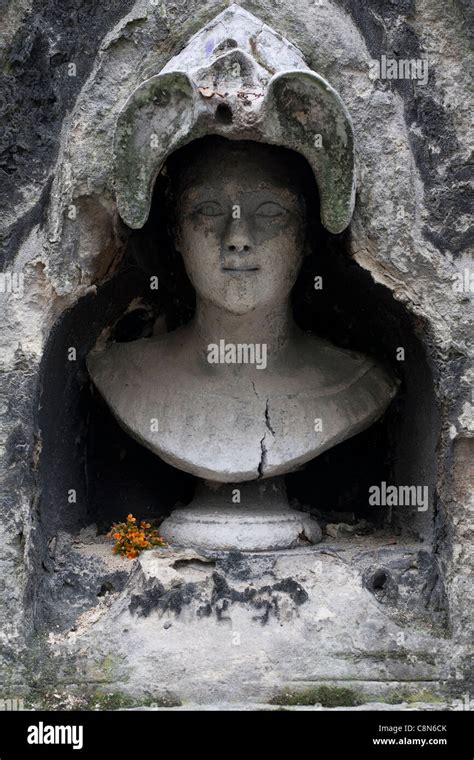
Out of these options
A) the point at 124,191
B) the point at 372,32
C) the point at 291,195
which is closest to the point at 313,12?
the point at 372,32

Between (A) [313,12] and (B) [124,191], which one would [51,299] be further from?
(A) [313,12]

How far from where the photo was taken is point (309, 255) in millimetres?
4285

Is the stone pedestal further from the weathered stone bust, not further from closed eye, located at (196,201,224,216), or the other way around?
closed eye, located at (196,201,224,216)

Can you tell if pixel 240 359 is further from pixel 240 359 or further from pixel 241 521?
pixel 241 521

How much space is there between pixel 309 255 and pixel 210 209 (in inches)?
16.4

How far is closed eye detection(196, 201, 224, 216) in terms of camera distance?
4043 millimetres

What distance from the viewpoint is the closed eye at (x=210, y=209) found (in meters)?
4.04

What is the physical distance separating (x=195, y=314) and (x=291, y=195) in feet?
2.04

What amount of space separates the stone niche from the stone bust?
0.63 feet

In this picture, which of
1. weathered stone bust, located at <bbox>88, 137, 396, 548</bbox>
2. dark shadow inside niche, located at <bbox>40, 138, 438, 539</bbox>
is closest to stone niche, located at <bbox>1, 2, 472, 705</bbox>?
dark shadow inside niche, located at <bbox>40, 138, 438, 539</bbox>

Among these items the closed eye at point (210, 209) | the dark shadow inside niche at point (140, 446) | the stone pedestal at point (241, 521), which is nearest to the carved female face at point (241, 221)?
the closed eye at point (210, 209)

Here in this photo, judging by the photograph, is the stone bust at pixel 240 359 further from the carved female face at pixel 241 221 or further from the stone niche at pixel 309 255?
the stone niche at pixel 309 255

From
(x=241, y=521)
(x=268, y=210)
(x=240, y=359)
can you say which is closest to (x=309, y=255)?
(x=268, y=210)

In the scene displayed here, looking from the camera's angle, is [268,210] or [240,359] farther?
[240,359]
